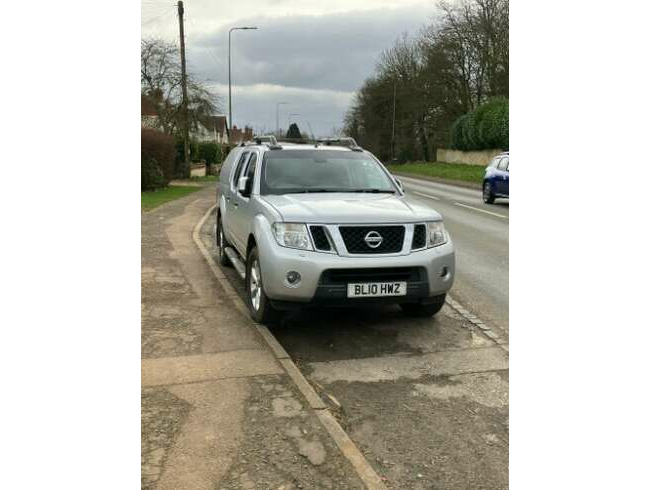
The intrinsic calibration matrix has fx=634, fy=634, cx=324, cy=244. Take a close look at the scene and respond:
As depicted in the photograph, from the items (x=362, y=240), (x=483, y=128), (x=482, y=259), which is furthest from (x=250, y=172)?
(x=483, y=128)

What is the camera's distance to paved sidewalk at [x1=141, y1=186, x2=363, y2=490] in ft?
10.7

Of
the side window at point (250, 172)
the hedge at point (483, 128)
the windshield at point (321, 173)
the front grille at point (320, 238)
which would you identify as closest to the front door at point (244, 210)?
the side window at point (250, 172)

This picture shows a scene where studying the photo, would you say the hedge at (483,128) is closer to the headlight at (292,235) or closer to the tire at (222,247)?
the tire at (222,247)

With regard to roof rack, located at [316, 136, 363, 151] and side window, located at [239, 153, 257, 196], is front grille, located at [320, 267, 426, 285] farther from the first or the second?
roof rack, located at [316, 136, 363, 151]

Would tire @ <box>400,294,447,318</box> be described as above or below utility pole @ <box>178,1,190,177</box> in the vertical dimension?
below

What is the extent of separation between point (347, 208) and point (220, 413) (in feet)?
7.54

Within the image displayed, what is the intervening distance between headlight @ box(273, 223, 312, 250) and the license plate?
51cm

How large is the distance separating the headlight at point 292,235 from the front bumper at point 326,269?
2.2 inches

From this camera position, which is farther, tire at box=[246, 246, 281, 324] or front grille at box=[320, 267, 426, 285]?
tire at box=[246, 246, 281, 324]

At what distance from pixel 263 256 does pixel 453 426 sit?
2311 millimetres

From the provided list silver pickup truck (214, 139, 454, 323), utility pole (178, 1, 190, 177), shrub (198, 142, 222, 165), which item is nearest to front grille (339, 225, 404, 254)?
silver pickup truck (214, 139, 454, 323)

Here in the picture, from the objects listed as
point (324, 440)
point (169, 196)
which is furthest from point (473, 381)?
point (169, 196)
